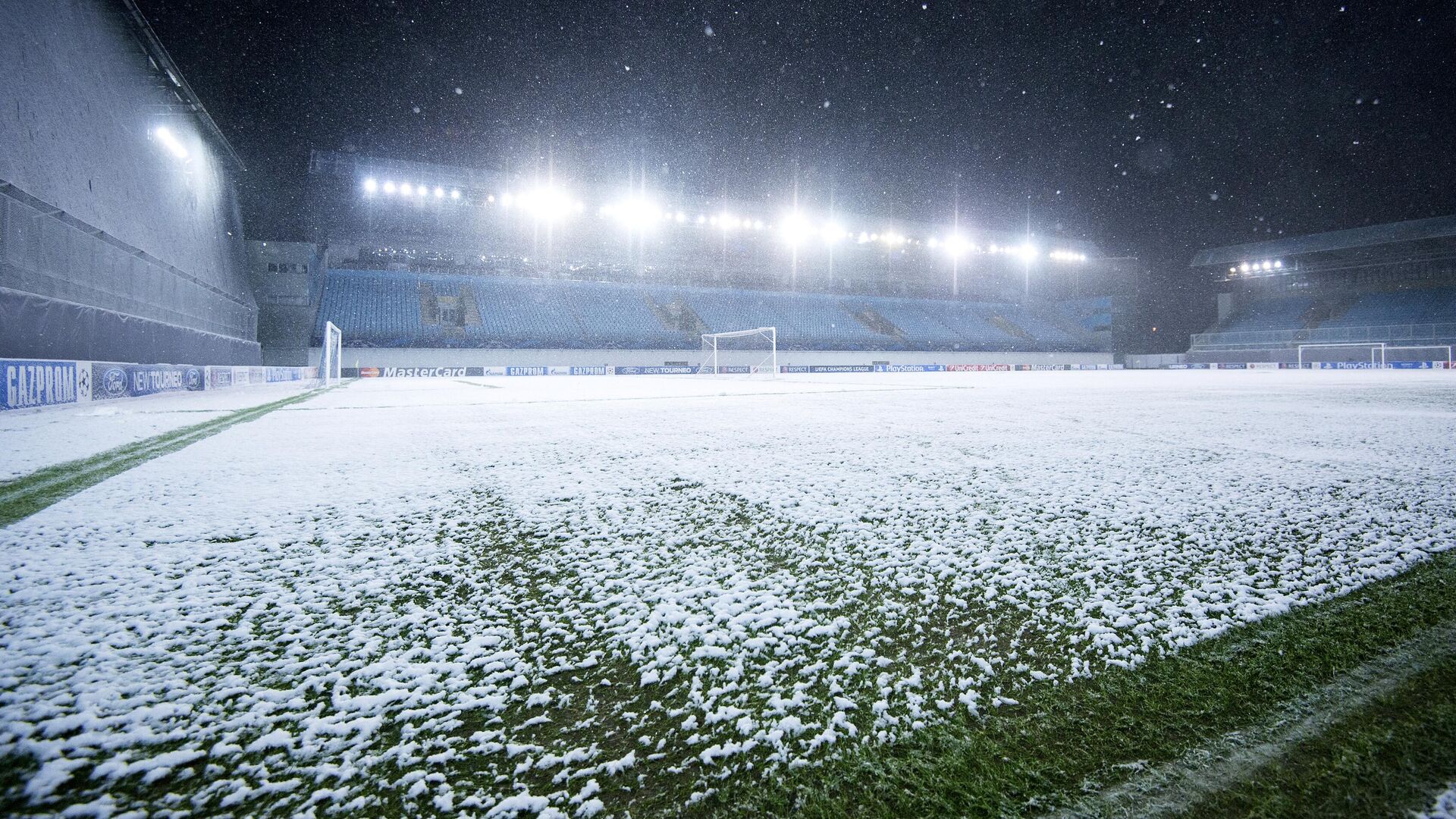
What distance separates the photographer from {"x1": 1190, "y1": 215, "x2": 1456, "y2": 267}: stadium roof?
27938 millimetres

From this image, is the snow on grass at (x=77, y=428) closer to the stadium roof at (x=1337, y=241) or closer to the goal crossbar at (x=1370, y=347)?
the goal crossbar at (x=1370, y=347)

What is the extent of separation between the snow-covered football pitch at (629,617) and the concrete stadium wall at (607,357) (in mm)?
23808

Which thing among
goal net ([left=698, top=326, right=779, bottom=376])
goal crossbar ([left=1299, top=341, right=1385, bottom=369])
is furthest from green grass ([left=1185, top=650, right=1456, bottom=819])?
goal crossbar ([left=1299, top=341, right=1385, bottom=369])

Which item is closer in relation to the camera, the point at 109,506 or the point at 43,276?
the point at 109,506

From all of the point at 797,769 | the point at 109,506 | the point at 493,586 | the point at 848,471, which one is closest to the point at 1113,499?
the point at 848,471

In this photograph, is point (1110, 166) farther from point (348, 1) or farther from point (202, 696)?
point (202, 696)

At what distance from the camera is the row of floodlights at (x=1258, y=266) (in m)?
33.3

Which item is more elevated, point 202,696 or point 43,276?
point 43,276

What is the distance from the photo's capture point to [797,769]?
0.55 metres

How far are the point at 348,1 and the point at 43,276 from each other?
768 cm

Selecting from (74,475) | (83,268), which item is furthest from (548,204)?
(74,475)

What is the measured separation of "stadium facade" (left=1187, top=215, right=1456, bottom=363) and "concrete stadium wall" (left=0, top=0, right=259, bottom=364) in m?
42.0

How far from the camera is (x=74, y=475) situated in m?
2.19

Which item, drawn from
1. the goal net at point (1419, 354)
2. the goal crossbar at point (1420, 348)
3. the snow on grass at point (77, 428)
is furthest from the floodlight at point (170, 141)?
the goal crossbar at point (1420, 348)
